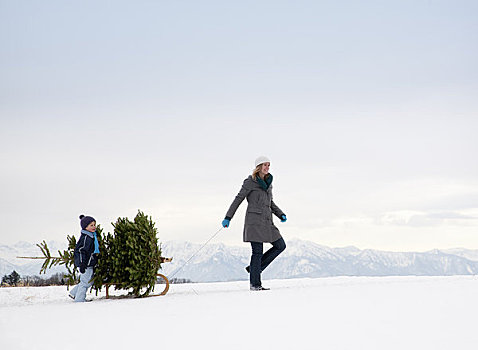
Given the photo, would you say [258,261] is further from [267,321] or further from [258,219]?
[267,321]

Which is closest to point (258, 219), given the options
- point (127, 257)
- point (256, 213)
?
point (256, 213)

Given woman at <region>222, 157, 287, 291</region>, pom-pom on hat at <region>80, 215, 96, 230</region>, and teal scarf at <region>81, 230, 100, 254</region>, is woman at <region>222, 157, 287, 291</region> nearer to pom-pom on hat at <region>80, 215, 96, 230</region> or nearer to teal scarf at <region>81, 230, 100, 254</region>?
teal scarf at <region>81, 230, 100, 254</region>

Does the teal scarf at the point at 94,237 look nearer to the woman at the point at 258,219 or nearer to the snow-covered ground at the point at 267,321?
the snow-covered ground at the point at 267,321

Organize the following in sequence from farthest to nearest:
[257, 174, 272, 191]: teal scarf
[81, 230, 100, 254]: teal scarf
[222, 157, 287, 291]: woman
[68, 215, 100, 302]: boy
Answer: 1. [257, 174, 272, 191]: teal scarf
2. [222, 157, 287, 291]: woman
3. [81, 230, 100, 254]: teal scarf
4. [68, 215, 100, 302]: boy

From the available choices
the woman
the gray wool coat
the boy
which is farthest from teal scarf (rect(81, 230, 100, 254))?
the gray wool coat

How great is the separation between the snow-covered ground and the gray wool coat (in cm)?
119

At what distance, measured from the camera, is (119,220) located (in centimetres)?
994

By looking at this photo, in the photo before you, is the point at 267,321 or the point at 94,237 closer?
the point at 267,321

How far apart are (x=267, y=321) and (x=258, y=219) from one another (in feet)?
12.3

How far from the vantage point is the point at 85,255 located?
9352mm

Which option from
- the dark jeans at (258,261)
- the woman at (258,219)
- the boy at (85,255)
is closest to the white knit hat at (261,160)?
the woman at (258,219)

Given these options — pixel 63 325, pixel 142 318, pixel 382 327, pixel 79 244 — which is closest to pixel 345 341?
pixel 382 327

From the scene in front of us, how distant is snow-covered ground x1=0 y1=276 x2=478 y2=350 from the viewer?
5188 mm

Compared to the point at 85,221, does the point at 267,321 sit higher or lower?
lower
